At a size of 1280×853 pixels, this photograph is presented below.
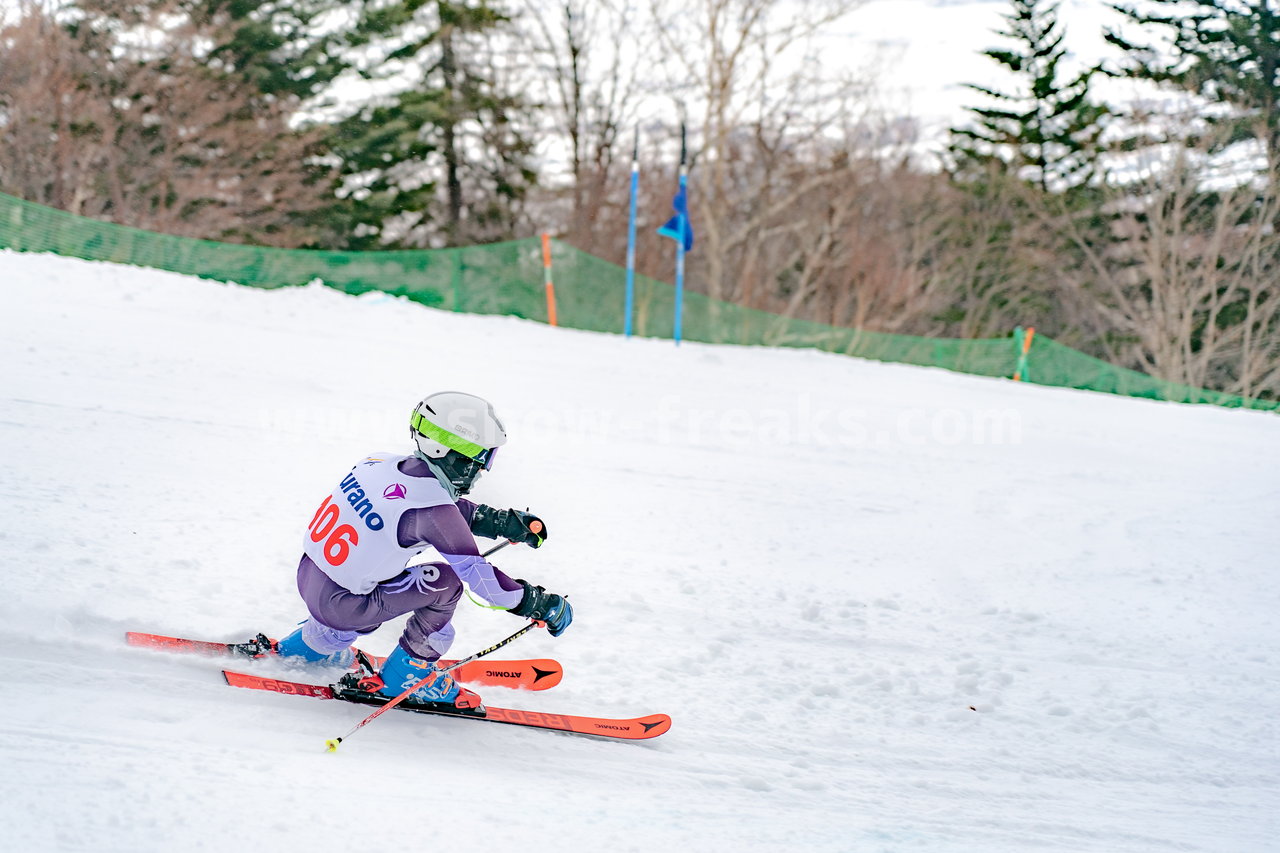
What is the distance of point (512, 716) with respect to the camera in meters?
3.55

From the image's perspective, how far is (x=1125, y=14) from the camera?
2998cm

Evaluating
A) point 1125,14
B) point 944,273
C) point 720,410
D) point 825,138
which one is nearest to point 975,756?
point 720,410

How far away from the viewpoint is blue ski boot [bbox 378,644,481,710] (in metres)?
3.46

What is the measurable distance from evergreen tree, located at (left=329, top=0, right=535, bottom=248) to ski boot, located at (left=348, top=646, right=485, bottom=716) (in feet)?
75.6

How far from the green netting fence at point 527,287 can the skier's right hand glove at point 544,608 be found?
10903 millimetres

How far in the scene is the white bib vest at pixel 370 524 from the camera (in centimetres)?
327

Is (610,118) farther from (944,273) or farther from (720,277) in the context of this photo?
(944,273)

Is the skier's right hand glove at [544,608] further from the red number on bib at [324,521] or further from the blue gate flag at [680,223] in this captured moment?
the blue gate flag at [680,223]

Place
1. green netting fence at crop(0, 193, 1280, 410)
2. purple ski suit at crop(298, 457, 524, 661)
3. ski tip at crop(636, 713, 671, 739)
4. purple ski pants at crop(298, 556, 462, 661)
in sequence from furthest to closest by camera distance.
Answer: green netting fence at crop(0, 193, 1280, 410)
ski tip at crop(636, 713, 671, 739)
purple ski pants at crop(298, 556, 462, 661)
purple ski suit at crop(298, 457, 524, 661)

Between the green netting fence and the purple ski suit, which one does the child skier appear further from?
the green netting fence

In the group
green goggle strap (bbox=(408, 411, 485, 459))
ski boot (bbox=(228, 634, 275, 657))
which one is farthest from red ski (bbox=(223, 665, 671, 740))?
green goggle strap (bbox=(408, 411, 485, 459))

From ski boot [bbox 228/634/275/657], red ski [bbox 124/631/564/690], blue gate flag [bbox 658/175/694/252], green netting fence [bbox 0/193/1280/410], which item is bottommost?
→ red ski [bbox 124/631/564/690]

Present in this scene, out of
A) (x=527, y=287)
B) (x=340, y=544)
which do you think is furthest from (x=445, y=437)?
(x=527, y=287)

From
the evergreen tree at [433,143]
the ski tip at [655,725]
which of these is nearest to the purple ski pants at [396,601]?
the ski tip at [655,725]
